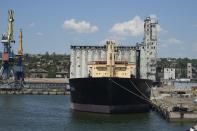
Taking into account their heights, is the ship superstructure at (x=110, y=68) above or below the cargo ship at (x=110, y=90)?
above

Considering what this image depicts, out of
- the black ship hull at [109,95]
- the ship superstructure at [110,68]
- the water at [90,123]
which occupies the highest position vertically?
the ship superstructure at [110,68]

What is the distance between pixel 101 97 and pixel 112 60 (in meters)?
6.45

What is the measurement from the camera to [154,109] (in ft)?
217

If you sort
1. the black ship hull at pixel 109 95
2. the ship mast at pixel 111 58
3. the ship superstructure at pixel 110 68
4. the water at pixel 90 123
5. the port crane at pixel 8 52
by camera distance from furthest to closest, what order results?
the port crane at pixel 8 52, the ship superstructure at pixel 110 68, the ship mast at pixel 111 58, the black ship hull at pixel 109 95, the water at pixel 90 123

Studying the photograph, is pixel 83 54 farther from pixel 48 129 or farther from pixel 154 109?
pixel 48 129

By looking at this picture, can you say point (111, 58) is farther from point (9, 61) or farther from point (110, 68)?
point (9, 61)

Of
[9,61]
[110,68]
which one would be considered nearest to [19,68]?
[9,61]

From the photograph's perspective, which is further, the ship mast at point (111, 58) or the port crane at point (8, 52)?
the port crane at point (8, 52)

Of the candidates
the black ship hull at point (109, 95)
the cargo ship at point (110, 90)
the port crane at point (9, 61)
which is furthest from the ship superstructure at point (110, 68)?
the port crane at point (9, 61)

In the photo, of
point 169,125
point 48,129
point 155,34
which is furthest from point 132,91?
point 155,34

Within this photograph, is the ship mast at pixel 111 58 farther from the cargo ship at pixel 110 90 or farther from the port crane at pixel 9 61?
the port crane at pixel 9 61

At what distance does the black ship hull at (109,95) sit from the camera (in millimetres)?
53656

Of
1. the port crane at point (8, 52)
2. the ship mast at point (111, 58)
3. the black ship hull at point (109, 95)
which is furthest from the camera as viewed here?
the port crane at point (8, 52)

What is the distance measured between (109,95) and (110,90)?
53cm
